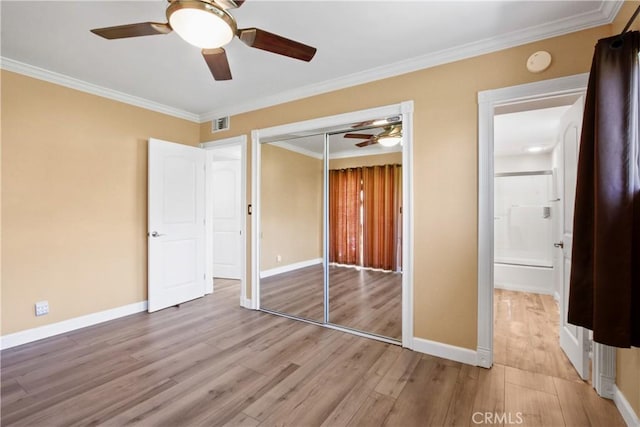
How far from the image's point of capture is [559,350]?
8.28 ft

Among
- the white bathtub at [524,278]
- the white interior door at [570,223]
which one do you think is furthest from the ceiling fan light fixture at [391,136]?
the white bathtub at [524,278]

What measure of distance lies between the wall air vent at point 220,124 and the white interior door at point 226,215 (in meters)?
1.11

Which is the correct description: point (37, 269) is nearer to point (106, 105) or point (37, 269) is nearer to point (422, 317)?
point (106, 105)

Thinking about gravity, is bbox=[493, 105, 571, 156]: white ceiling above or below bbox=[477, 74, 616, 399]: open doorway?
above

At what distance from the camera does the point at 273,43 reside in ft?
6.06

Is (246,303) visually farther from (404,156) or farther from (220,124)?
(404,156)

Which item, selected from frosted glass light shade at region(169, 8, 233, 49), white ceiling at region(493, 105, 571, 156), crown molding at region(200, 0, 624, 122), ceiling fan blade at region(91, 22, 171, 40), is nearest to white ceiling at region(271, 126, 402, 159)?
crown molding at region(200, 0, 624, 122)

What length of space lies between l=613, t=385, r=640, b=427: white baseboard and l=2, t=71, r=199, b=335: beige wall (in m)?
4.48

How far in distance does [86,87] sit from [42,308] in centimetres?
233

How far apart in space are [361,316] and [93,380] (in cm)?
244

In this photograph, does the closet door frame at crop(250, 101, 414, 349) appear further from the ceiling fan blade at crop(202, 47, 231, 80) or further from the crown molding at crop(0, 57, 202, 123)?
the crown molding at crop(0, 57, 202, 123)

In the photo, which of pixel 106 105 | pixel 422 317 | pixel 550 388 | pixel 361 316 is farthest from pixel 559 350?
pixel 106 105

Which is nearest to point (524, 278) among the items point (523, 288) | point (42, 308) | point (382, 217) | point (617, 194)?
point (523, 288)

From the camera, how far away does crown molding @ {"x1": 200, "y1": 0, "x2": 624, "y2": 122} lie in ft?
6.41
